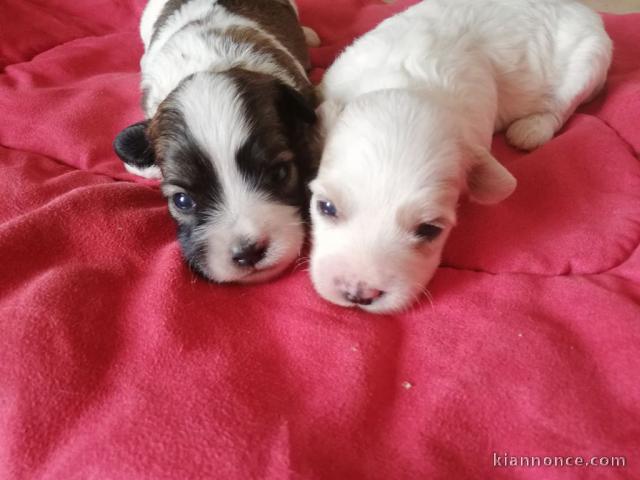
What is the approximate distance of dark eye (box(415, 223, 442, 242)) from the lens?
1.89 metres

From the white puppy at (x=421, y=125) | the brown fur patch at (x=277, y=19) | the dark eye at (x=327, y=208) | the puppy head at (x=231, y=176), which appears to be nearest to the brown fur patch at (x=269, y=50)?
the white puppy at (x=421, y=125)

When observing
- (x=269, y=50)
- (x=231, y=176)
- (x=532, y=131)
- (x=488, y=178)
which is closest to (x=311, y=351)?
(x=231, y=176)

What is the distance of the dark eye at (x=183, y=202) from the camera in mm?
2088

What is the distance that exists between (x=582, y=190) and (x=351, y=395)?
1525 mm

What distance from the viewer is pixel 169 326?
1732 millimetres

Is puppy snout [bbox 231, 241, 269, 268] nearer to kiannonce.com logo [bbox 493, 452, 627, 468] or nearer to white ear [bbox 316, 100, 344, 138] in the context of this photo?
white ear [bbox 316, 100, 344, 138]

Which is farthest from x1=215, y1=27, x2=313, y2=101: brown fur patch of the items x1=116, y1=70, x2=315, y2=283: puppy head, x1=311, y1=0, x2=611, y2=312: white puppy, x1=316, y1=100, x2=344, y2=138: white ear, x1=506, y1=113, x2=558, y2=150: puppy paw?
x1=506, y1=113, x2=558, y2=150: puppy paw

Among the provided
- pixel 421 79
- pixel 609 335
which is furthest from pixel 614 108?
pixel 609 335

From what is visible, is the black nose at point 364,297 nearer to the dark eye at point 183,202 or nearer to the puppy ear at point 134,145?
the dark eye at point 183,202

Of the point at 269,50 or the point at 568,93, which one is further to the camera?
the point at 568,93

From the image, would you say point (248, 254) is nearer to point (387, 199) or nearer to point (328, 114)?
point (387, 199)

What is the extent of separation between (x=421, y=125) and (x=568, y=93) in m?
1.57

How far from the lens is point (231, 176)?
1.97 meters

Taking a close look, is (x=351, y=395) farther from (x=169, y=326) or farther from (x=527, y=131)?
(x=527, y=131)
